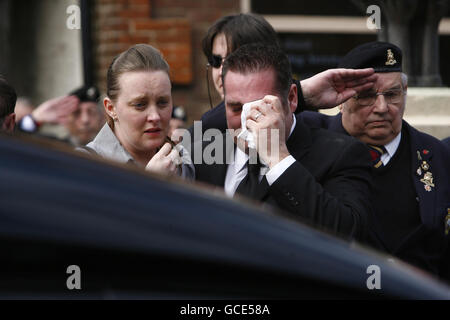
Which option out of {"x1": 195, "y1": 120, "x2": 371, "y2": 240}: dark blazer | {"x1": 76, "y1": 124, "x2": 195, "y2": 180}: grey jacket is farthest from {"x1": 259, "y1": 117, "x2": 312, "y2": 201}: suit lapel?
{"x1": 76, "y1": 124, "x2": 195, "y2": 180}: grey jacket

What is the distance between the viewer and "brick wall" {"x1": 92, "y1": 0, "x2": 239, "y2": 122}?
7445mm

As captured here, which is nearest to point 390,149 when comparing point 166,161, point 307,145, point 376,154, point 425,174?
point 376,154

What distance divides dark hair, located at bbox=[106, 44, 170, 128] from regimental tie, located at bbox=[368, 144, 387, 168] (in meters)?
0.97

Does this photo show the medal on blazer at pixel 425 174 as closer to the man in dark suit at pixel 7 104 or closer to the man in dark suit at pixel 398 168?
the man in dark suit at pixel 398 168

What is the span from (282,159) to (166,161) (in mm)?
414

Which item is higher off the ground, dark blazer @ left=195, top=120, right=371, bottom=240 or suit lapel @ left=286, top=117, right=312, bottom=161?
suit lapel @ left=286, top=117, right=312, bottom=161

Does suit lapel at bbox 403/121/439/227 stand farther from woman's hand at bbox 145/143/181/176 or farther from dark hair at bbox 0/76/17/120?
dark hair at bbox 0/76/17/120

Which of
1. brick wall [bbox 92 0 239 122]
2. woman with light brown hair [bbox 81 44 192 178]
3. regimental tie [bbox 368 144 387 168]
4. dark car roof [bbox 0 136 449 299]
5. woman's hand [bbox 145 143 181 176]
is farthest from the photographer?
brick wall [bbox 92 0 239 122]

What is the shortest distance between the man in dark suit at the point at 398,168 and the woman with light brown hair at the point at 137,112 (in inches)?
33.5

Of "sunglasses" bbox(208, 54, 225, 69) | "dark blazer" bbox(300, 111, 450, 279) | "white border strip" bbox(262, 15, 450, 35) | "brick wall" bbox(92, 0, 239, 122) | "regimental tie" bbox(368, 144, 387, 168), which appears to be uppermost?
"white border strip" bbox(262, 15, 450, 35)

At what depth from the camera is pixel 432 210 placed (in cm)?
321

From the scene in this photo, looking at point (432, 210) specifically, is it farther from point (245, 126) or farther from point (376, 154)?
point (245, 126)

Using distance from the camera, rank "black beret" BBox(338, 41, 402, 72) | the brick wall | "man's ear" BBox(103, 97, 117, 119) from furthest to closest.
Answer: the brick wall → "black beret" BBox(338, 41, 402, 72) → "man's ear" BBox(103, 97, 117, 119)

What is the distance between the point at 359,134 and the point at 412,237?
54 centimetres
